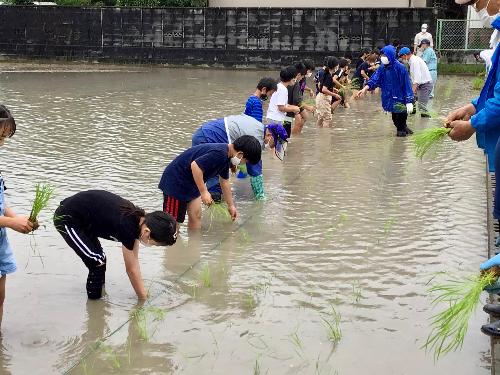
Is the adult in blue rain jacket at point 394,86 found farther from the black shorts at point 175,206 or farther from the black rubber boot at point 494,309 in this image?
the black rubber boot at point 494,309

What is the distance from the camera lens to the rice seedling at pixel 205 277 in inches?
223

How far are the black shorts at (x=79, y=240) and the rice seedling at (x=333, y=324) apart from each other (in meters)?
1.65

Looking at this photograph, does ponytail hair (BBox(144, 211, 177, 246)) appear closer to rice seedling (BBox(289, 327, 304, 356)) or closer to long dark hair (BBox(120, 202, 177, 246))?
long dark hair (BBox(120, 202, 177, 246))

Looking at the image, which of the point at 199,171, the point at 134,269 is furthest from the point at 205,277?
the point at 199,171

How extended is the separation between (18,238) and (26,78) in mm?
17519

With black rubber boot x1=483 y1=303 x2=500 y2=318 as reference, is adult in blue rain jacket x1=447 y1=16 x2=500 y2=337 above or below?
above

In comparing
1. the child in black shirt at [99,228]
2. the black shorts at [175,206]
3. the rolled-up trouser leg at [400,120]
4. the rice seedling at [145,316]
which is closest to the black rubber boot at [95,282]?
the child in black shirt at [99,228]

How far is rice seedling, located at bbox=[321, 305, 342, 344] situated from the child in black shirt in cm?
133

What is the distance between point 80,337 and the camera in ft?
15.5

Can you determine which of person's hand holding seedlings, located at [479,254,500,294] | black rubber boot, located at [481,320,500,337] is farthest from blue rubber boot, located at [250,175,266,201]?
person's hand holding seedlings, located at [479,254,500,294]

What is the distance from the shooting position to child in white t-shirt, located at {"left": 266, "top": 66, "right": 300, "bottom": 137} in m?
10.5

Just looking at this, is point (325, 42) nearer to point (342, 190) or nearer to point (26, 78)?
point (26, 78)

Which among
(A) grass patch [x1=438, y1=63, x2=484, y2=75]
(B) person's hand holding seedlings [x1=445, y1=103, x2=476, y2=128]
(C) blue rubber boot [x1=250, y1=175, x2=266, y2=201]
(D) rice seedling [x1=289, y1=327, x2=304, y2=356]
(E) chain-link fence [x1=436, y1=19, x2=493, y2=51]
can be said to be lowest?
(D) rice seedling [x1=289, y1=327, x2=304, y2=356]

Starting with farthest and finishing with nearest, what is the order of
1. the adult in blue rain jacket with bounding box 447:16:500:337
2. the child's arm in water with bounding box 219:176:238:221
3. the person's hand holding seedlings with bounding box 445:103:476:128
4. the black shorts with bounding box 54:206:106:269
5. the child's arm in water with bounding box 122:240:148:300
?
the child's arm in water with bounding box 219:176:238:221
the black shorts with bounding box 54:206:106:269
the child's arm in water with bounding box 122:240:148:300
the person's hand holding seedlings with bounding box 445:103:476:128
the adult in blue rain jacket with bounding box 447:16:500:337
